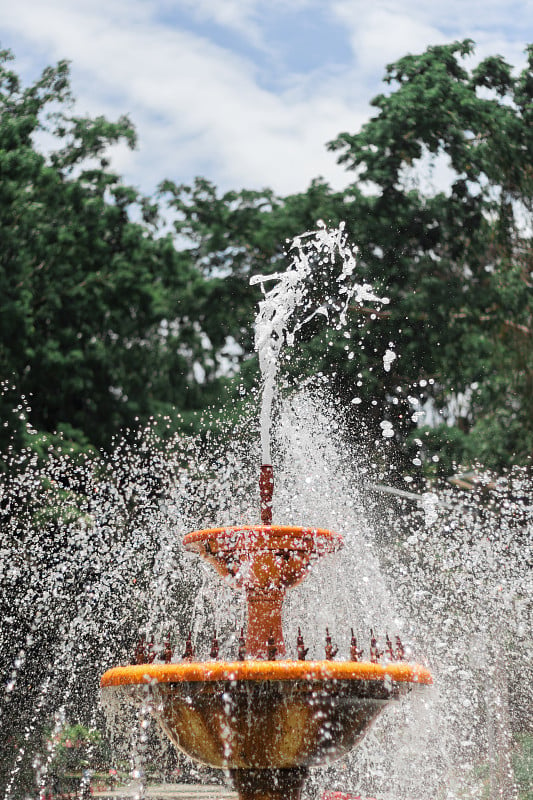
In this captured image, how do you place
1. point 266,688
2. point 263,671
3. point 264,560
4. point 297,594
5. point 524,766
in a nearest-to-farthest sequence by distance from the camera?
point 263,671 < point 266,688 < point 264,560 < point 297,594 < point 524,766

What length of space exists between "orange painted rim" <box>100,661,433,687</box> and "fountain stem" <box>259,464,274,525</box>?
133 cm

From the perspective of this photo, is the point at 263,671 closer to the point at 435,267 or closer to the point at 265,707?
the point at 265,707

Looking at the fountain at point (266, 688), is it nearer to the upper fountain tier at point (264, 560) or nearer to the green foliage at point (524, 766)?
the upper fountain tier at point (264, 560)

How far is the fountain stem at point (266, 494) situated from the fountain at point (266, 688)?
15mm

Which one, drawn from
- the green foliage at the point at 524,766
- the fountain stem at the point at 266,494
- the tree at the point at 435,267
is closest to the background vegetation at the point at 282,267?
the tree at the point at 435,267

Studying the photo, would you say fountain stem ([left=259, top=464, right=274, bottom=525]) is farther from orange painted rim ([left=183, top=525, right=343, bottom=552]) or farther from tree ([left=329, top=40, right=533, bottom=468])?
tree ([left=329, top=40, right=533, bottom=468])

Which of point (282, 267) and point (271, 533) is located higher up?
point (282, 267)

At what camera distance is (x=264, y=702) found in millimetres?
5012

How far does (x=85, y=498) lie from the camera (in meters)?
14.8

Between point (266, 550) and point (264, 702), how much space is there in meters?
1.07

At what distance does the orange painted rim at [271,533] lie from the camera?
18.7 ft

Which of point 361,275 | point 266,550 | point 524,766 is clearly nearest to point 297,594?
point 524,766

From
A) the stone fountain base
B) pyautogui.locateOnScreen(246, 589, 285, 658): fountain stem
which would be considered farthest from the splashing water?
the stone fountain base

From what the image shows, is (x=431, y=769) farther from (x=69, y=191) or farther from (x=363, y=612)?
(x=69, y=191)
